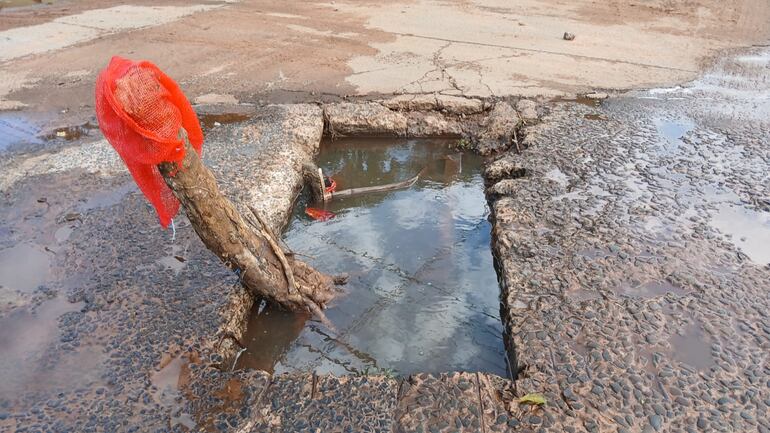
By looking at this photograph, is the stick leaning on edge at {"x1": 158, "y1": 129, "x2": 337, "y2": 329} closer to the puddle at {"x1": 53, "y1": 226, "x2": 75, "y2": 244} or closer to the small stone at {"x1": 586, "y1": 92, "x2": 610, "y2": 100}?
the puddle at {"x1": 53, "y1": 226, "x2": 75, "y2": 244}

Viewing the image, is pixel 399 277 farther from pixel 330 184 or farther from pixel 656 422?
pixel 656 422

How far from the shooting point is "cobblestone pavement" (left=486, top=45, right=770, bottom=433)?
2426 millimetres

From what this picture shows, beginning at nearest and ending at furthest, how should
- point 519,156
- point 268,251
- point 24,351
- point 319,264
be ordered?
point 24,351 < point 268,251 < point 319,264 < point 519,156

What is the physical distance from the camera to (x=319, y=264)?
3.79 meters

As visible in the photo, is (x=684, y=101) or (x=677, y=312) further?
(x=684, y=101)

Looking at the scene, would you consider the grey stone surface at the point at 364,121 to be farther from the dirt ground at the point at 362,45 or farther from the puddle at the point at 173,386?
the puddle at the point at 173,386

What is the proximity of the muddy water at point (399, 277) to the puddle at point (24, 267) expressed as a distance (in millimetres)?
1396

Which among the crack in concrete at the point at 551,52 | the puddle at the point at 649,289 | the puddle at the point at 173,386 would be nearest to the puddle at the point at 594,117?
the crack in concrete at the point at 551,52

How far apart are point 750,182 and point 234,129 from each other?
4507 millimetres

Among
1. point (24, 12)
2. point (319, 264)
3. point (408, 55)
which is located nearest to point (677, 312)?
point (319, 264)

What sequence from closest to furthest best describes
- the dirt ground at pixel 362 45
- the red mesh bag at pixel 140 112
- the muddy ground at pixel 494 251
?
the red mesh bag at pixel 140 112 < the muddy ground at pixel 494 251 < the dirt ground at pixel 362 45

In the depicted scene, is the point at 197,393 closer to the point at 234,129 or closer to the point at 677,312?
the point at 677,312

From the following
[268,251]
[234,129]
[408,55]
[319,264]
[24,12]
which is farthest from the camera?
[24,12]

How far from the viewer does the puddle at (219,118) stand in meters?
5.38
